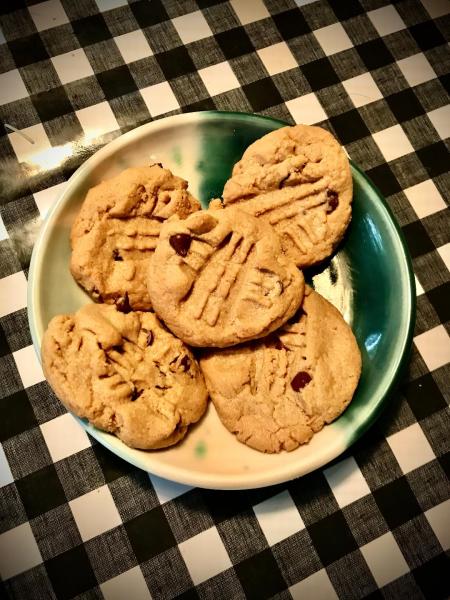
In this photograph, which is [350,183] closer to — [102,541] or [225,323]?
[225,323]

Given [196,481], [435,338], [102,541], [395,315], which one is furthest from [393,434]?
[102,541]

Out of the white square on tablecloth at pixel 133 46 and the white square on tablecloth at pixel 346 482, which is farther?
the white square on tablecloth at pixel 133 46

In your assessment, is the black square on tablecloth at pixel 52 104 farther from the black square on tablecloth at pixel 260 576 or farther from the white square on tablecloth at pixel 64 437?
the black square on tablecloth at pixel 260 576

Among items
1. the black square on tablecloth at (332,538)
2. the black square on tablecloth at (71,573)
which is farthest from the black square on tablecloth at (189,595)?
the black square on tablecloth at (332,538)

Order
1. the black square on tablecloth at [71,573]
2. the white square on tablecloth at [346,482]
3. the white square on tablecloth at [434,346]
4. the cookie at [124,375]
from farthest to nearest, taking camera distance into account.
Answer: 1. the white square on tablecloth at [434,346]
2. the white square on tablecloth at [346,482]
3. the black square on tablecloth at [71,573]
4. the cookie at [124,375]

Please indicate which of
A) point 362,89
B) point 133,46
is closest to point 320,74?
point 362,89

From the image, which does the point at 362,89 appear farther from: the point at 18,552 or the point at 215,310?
the point at 18,552

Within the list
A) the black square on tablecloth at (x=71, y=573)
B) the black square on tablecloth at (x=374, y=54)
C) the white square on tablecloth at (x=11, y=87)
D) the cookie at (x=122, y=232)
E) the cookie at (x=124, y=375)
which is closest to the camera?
the cookie at (x=124, y=375)
